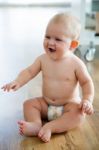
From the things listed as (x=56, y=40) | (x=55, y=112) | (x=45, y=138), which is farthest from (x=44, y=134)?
(x=56, y=40)

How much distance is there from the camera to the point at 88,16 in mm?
2053

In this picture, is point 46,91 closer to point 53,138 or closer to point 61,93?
point 61,93

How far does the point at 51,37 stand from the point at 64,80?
13 centimetres

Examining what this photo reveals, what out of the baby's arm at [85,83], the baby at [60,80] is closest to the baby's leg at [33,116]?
the baby at [60,80]

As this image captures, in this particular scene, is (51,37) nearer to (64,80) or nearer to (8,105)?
(64,80)

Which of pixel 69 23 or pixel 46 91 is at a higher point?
pixel 69 23

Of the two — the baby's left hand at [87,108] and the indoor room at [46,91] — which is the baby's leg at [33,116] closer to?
the indoor room at [46,91]

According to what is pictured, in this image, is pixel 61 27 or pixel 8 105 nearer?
pixel 61 27

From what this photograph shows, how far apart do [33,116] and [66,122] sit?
0.10 m

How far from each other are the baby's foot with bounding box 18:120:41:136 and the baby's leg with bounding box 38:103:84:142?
20mm

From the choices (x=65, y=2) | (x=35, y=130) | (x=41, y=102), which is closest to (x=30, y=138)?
(x=35, y=130)

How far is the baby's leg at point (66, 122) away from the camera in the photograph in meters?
0.95

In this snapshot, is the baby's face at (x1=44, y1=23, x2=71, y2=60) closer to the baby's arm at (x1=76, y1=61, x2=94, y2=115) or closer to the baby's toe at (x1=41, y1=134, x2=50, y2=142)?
the baby's arm at (x1=76, y1=61, x2=94, y2=115)

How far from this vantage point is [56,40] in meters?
1.01
